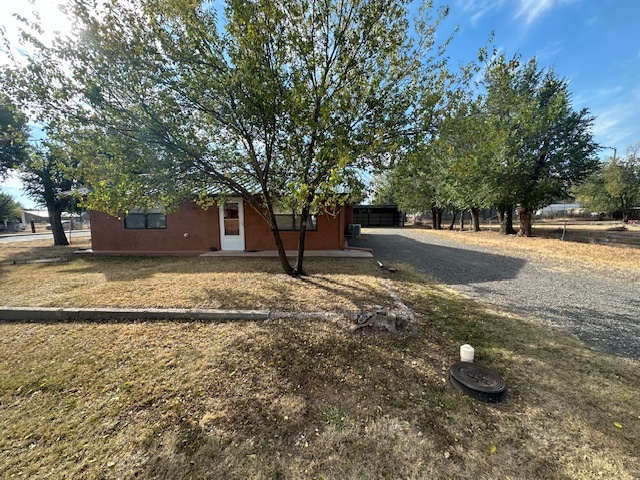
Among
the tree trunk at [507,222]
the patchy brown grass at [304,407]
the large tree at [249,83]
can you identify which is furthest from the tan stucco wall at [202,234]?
the tree trunk at [507,222]

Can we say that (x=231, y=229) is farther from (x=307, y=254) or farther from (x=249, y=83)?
(x=249, y=83)

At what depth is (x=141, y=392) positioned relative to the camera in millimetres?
2477

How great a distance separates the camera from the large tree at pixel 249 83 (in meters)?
3.81

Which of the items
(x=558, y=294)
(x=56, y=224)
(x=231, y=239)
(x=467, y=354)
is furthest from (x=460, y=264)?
(x=56, y=224)

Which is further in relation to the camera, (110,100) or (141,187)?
(141,187)

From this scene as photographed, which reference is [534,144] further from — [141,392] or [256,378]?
[141,392]

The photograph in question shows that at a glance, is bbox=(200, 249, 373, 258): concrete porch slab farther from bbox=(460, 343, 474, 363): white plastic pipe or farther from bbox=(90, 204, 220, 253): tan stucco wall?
bbox=(460, 343, 474, 363): white plastic pipe

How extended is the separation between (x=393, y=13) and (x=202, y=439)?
6058 mm

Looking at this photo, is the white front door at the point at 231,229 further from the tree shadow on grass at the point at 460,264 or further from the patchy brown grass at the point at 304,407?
the patchy brown grass at the point at 304,407

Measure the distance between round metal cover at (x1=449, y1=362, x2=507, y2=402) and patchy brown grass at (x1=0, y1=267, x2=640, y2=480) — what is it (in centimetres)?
8

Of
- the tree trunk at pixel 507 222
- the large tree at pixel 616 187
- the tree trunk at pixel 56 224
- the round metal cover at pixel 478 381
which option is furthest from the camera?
the large tree at pixel 616 187

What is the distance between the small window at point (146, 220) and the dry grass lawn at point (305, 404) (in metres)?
6.47

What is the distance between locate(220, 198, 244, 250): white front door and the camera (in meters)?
9.84

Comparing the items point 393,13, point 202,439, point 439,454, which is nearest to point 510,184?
point 393,13
